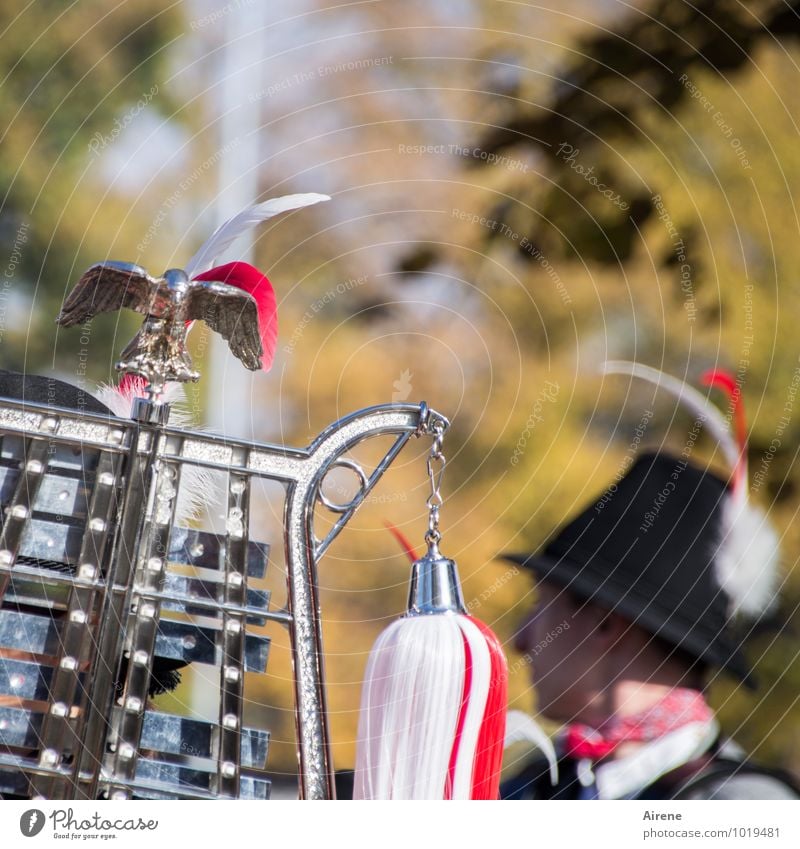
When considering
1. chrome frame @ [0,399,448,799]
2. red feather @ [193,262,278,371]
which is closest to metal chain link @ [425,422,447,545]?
chrome frame @ [0,399,448,799]

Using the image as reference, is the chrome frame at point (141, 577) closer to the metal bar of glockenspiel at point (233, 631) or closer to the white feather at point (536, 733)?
the metal bar of glockenspiel at point (233, 631)

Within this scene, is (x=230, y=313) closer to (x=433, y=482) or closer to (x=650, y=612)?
(x=433, y=482)

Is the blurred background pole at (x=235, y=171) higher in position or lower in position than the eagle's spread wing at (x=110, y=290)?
higher

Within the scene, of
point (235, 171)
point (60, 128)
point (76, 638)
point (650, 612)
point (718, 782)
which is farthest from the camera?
point (60, 128)

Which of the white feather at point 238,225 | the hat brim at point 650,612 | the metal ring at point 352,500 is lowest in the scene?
the metal ring at point 352,500

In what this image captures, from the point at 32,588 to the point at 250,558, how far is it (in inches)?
5.2

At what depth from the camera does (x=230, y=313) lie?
644 mm

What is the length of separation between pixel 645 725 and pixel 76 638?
0.54 m

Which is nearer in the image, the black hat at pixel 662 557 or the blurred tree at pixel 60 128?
the black hat at pixel 662 557

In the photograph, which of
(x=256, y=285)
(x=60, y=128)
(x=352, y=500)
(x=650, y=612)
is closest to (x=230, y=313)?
(x=256, y=285)

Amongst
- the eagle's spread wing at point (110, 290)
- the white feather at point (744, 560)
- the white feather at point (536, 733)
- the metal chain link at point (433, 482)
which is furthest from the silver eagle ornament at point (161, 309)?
the white feather at point (744, 560)

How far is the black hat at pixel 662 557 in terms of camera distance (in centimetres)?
94

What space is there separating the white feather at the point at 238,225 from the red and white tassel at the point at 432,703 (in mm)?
254

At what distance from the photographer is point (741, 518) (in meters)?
0.99
